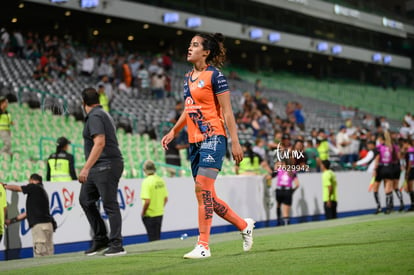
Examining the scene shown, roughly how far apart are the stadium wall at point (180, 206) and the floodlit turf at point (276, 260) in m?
4.93

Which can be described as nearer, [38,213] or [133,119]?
[38,213]

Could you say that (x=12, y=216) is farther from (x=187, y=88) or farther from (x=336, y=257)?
(x=336, y=257)

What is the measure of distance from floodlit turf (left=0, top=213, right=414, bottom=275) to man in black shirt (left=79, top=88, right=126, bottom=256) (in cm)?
41

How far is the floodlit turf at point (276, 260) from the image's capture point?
20.0 feet

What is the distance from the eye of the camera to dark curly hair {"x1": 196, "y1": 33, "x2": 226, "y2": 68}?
7680 millimetres

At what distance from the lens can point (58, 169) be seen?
47.1 feet

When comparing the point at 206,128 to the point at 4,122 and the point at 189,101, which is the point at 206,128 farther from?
the point at 4,122

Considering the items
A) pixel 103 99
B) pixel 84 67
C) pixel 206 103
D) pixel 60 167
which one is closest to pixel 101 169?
pixel 206 103

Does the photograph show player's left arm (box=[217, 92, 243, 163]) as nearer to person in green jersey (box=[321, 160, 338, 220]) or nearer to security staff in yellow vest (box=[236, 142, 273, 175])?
security staff in yellow vest (box=[236, 142, 273, 175])

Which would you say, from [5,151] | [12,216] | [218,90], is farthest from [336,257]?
[5,151]

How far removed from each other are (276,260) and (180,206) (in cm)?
1082

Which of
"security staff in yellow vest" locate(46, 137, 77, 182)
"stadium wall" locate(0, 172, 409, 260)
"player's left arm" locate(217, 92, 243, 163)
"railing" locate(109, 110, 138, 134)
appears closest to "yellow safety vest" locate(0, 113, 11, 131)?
"stadium wall" locate(0, 172, 409, 260)

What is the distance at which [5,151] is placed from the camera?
18297mm

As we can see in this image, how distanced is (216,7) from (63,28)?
437 inches
